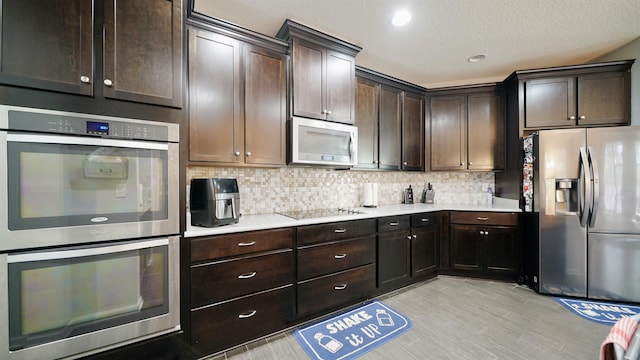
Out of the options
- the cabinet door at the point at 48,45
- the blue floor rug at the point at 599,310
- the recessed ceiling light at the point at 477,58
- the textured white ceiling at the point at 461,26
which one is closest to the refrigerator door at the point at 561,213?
the blue floor rug at the point at 599,310

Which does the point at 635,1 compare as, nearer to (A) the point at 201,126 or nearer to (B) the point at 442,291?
(B) the point at 442,291

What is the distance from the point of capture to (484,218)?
9.82 ft

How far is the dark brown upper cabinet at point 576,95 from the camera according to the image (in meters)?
2.68

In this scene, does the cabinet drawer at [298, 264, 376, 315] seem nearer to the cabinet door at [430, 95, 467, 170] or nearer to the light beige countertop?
the light beige countertop

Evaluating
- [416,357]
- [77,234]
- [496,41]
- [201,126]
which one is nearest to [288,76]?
[201,126]

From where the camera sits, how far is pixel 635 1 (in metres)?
1.96

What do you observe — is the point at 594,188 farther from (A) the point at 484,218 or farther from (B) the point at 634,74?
(B) the point at 634,74

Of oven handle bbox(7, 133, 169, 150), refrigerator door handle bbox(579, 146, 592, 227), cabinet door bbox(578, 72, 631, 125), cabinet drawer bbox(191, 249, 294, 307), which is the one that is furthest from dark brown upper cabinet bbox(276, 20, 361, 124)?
cabinet door bbox(578, 72, 631, 125)

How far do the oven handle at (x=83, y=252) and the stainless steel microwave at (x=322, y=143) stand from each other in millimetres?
1236

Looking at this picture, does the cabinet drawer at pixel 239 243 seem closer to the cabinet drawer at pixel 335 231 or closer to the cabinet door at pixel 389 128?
the cabinet drawer at pixel 335 231

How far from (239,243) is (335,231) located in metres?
0.88

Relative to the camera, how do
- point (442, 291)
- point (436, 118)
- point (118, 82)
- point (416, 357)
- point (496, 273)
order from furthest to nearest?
point (436, 118)
point (496, 273)
point (442, 291)
point (416, 357)
point (118, 82)

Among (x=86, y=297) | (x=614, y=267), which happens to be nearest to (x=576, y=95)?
(x=614, y=267)

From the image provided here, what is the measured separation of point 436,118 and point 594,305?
2606 mm
